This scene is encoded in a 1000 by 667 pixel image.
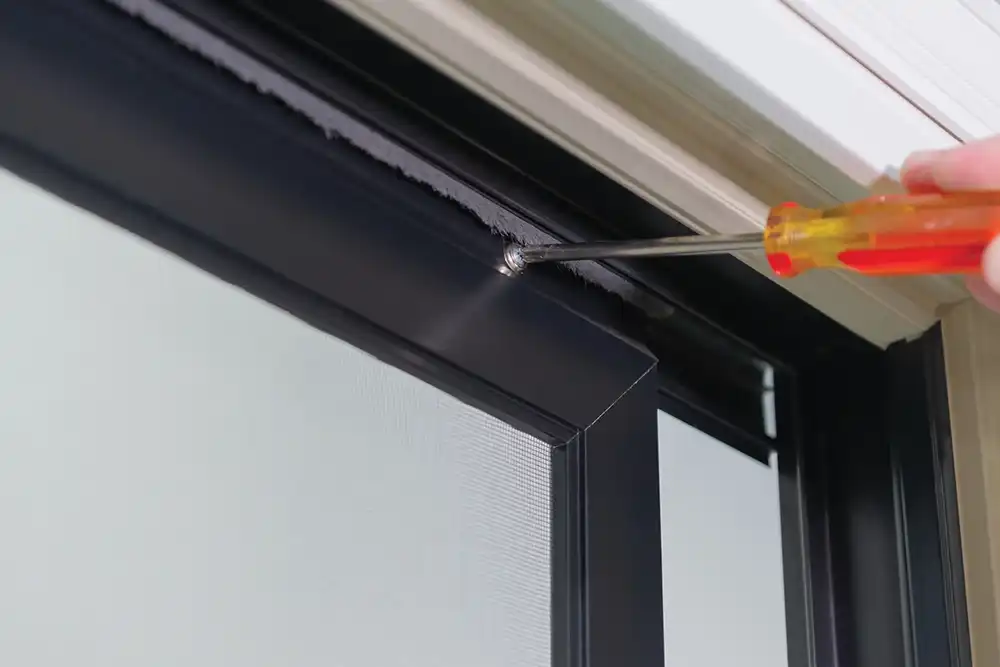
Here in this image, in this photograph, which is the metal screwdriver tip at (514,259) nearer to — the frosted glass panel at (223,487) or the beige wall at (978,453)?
the frosted glass panel at (223,487)

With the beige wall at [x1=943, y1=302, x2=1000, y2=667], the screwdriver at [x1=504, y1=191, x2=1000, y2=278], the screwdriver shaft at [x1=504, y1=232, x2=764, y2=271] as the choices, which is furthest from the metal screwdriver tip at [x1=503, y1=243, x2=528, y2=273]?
the beige wall at [x1=943, y1=302, x2=1000, y2=667]

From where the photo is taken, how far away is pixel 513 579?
59 cm

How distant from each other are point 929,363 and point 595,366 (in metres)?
0.28

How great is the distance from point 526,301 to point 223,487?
0.22 metres

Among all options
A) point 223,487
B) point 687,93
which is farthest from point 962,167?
point 223,487

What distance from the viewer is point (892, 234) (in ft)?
1.49

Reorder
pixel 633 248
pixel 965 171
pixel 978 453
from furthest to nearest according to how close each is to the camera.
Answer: pixel 978 453
pixel 633 248
pixel 965 171

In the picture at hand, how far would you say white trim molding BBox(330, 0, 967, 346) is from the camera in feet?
1.71

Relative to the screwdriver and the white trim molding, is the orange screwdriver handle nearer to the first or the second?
the screwdriver

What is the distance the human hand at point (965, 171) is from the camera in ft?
1.39

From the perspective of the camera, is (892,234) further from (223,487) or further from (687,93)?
(223,487)

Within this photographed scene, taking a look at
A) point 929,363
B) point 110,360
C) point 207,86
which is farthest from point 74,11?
point 929,363

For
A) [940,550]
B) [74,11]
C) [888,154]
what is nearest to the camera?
Result: [74,11]

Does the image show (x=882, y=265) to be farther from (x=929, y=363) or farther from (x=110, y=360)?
(x=110, y=360)
